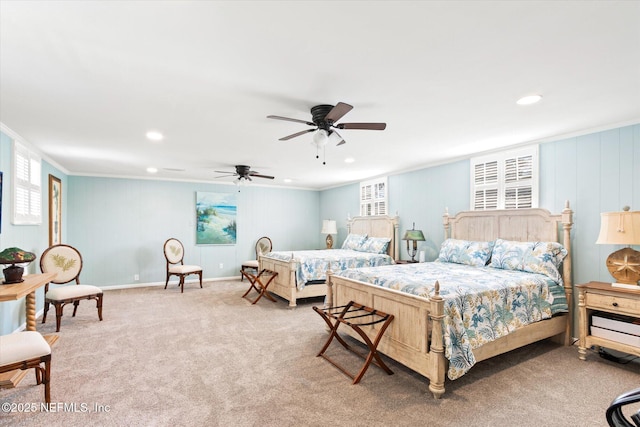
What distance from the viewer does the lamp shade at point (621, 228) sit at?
283 cm

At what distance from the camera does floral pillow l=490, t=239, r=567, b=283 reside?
3.47 metres

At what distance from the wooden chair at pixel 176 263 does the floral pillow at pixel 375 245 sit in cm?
344

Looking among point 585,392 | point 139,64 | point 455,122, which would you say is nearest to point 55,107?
point 139,64

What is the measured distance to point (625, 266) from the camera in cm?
300

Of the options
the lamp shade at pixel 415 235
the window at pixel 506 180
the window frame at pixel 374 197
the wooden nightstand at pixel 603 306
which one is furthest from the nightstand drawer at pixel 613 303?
the window frame at pixel 374 197

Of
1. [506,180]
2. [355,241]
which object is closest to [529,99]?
[506,180]

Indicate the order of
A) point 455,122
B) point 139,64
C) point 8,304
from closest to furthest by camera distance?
point 139,64, point 455,122, point 8,304

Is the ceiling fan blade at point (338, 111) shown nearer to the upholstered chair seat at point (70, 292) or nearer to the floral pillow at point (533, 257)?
the floral pillow at point (533, 257)

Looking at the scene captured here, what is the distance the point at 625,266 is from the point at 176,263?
7.10m

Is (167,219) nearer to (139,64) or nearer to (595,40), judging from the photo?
(139,64)

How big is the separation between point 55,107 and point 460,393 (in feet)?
13.8

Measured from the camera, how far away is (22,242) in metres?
3.88

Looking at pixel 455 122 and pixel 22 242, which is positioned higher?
pixel 455 122

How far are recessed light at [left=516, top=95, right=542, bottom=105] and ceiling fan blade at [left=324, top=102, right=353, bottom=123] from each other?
1507 millimetres
